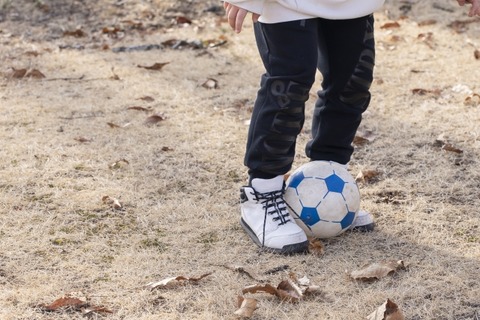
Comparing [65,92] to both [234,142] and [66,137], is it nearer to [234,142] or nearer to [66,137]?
[66,137]

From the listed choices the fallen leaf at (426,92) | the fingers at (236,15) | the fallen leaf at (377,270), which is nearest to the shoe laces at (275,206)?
the fallen leaf at (377,270)

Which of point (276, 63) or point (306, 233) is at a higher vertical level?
point (276, 63)

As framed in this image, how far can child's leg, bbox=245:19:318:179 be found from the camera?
2.97m

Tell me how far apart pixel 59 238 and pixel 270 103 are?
1.08 m

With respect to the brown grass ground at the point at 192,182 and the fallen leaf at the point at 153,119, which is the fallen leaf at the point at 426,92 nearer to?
the brown grass ground at the point at 192,182

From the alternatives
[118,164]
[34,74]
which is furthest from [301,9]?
[34,74]

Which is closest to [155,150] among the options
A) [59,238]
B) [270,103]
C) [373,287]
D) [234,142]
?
[234,142]

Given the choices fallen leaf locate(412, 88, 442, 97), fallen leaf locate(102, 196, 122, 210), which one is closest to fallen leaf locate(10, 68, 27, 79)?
fallen leaf locate(102, 196, 122, 210)

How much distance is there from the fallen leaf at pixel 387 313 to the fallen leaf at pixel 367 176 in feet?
4.65

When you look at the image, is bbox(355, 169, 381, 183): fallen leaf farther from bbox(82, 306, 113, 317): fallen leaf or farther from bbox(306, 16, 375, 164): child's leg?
bbox(82, 306, 113, 317): fallen leaf

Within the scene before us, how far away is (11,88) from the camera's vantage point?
5.66 meters

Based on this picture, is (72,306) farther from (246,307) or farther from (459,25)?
(459,25)

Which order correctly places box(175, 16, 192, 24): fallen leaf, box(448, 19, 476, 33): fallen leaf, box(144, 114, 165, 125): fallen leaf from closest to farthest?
1. box(144, 114, 165, 125): fallen leaf
2. box(448, 19, 476, 33): fallen leaf
3. box(175, 16, 192, 24): fallen leaf

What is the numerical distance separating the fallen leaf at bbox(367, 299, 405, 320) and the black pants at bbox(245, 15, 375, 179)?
789 millimetres
